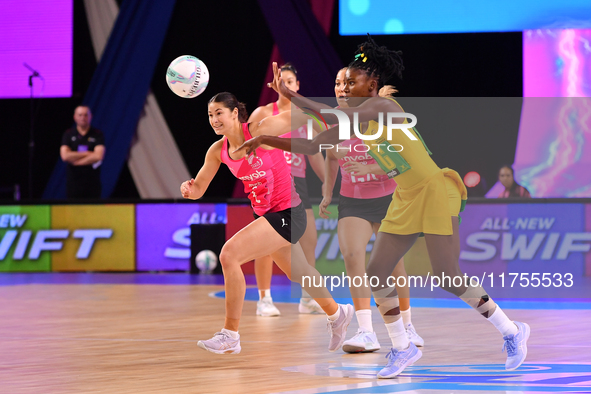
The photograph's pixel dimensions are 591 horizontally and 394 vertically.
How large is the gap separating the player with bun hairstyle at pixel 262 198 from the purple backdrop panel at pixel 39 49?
9027 mm

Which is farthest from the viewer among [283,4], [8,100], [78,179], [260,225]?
[8,100]

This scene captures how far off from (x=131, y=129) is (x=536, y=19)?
6.41 metres

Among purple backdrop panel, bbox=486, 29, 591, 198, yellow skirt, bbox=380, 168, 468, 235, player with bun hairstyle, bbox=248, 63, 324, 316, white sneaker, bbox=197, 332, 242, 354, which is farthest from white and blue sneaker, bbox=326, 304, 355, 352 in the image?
purple backdrop panel, bbox=486, 29, 591, 198

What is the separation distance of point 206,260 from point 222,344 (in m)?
5.92

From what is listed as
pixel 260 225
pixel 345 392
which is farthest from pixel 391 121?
pixel 345 392

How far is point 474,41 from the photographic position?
12727 millimetres

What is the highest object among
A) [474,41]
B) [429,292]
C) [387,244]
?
[474,41]

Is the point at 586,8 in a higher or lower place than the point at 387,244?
higher

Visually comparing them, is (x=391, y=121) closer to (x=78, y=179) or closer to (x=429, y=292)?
(x=429, y=292)

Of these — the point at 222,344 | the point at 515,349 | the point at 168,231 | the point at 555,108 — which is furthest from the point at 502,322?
the point at 555,108

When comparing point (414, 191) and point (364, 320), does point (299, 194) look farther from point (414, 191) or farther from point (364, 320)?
point (414, 191)

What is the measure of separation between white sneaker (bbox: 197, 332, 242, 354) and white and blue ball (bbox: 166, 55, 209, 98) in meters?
1.65

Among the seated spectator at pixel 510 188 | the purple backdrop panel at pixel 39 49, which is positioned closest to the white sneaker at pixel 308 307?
the seated spectator at pixel 510 188

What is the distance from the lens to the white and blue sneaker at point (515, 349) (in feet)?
14.2
